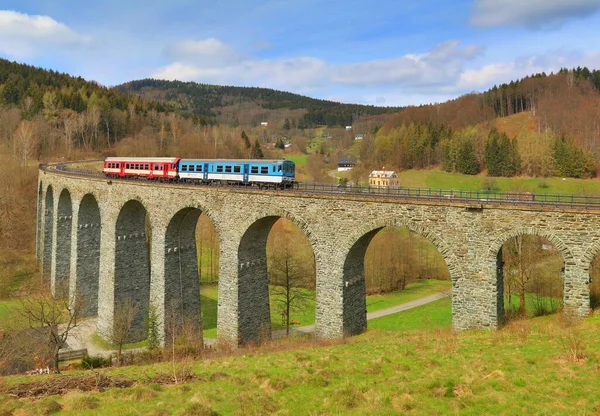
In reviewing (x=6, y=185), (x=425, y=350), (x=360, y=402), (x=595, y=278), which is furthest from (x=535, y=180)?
(x=6, y=185)

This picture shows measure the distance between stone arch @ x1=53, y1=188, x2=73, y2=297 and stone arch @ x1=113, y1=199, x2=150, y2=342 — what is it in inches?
548

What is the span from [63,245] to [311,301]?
28.9m

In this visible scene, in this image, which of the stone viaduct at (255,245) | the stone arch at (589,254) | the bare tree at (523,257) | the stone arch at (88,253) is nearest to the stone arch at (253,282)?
the stone viaduct at (255,245)

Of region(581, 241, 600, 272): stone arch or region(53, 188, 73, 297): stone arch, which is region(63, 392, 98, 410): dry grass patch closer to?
region(581, 241, 600, 272): stone arch

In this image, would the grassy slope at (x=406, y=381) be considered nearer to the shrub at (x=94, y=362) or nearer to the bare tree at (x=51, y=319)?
the bare tree at (x=51, y=319)

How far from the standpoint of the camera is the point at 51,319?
2964 centimetres

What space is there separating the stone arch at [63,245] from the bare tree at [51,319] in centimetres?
174

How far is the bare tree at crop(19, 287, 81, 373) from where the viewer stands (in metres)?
28.2

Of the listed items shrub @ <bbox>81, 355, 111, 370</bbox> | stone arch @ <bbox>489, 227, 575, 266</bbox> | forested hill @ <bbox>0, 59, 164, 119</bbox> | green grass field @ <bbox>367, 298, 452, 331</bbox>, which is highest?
forested hill @ <bbox>0, 59, 164, 119</bbox>

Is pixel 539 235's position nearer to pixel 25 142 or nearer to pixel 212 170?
pixel 212 170

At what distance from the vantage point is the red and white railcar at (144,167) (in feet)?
134

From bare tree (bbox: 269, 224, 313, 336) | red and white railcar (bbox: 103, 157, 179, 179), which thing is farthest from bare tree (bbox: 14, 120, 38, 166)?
bare tree (bbox: 269, 224, 313, 336)

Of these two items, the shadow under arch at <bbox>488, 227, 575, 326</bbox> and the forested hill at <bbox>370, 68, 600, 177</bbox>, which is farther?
the forested hill at <bbox>370, 68, 600, 177</bbox>

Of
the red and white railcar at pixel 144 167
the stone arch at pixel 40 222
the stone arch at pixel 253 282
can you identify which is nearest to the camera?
the stone arch at pixel 253 282
